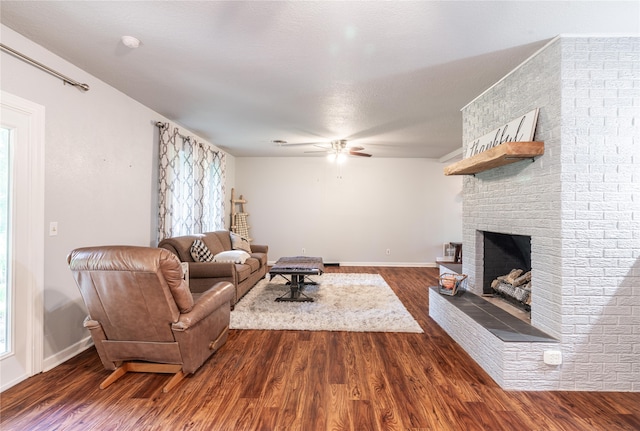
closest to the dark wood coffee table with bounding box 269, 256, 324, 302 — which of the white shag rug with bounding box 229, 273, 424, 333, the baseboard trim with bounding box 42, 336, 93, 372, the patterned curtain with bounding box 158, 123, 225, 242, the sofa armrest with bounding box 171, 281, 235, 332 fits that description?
the white shag rug with bounding box 229, 273, 424, 333

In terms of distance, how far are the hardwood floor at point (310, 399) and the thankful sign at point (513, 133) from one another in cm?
202

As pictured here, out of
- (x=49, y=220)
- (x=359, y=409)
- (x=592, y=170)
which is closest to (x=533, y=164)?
(x=592, y=170)

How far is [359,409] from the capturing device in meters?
1.95

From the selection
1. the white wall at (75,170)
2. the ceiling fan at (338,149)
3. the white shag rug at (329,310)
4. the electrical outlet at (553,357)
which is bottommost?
the white shag rug at (329,310)

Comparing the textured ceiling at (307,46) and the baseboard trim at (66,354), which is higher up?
the textured ceiling at (307,46)

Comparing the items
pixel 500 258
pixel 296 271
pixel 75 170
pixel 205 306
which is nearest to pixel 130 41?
pixel 75 170

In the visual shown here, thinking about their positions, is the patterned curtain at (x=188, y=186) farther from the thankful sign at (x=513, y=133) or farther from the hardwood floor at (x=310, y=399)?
the thankful sign at (x=513, y=133)

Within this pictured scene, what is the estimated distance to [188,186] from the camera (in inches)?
193

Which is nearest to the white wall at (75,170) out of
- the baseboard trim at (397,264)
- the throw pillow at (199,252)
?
the throw pillow at (199,252)

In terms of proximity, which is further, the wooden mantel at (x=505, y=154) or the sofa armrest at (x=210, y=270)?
the sofa armrest at (x=210, y=270)

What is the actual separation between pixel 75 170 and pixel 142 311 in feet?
5.53

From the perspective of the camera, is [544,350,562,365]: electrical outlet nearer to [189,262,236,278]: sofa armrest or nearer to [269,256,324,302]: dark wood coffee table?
[269,256,324,302]: dark wood coffee table

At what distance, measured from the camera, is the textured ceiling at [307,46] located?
Answer: 192 cm

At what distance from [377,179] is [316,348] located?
16.7 feet
